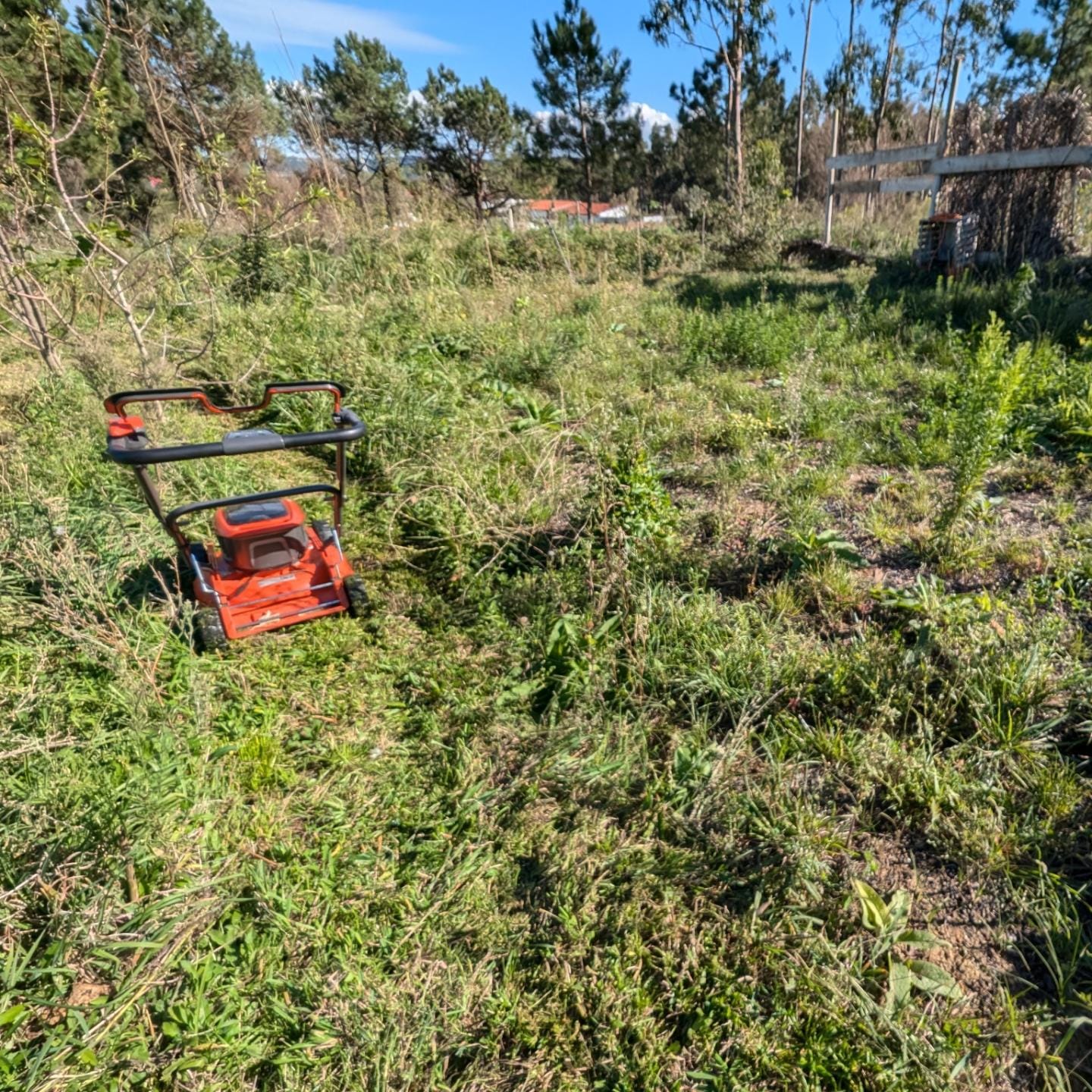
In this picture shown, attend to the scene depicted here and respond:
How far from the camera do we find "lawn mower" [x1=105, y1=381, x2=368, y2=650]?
2.28 meters

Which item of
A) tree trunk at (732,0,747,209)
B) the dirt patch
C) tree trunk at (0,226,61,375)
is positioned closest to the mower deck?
the dirt patch

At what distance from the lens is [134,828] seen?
1.62 m

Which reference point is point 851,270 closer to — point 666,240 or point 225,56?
point 666,240

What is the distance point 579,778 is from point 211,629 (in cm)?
159

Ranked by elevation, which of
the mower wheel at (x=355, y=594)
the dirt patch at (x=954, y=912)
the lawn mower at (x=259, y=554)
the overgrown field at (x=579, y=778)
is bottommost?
the dirt patch at (x=954, y=912)

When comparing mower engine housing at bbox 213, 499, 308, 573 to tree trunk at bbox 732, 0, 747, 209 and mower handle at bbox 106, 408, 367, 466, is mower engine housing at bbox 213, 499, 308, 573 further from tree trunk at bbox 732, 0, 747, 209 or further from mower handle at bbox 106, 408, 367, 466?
tree trunk at bbox 732, 0, 747, 209

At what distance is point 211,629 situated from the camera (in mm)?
2377

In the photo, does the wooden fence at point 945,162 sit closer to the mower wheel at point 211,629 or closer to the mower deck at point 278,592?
the mower deck at point 278,592

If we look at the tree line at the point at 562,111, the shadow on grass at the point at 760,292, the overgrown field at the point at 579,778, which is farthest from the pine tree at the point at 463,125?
the overgrown field at the point at 579,778

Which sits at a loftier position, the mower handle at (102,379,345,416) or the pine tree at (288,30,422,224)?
the pine tree at (288,30,422,224)

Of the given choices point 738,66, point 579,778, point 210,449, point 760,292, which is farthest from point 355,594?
point 738,66

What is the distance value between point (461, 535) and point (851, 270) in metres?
8.38

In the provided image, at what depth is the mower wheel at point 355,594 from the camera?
262cm

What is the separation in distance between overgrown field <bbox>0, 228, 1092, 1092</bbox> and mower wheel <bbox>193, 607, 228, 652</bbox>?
0.09 meters
